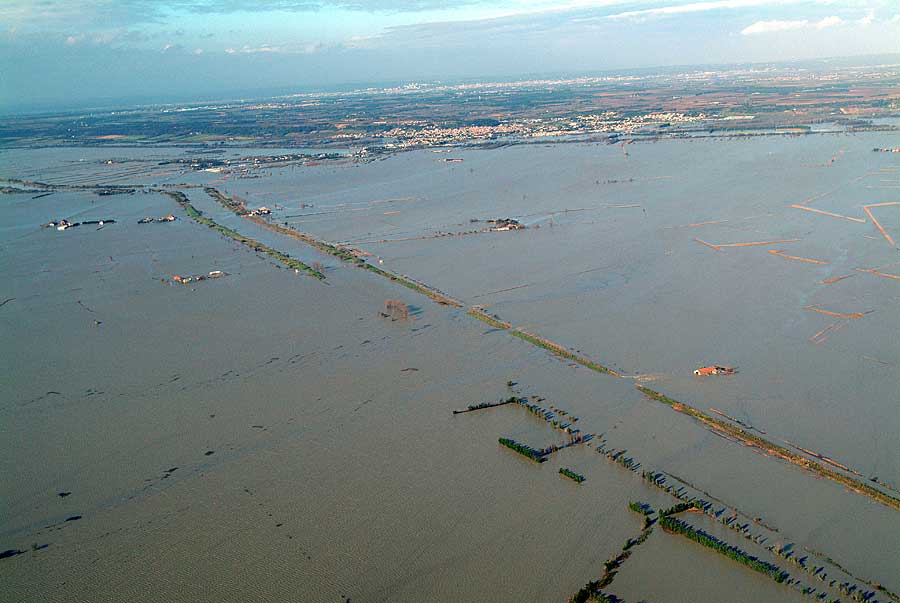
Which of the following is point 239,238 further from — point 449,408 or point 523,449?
point 523,449

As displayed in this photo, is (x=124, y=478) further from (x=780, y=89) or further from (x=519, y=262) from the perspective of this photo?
(x=780, y=89)

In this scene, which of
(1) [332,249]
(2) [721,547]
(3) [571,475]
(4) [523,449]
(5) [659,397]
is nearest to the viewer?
(2) [721,547]

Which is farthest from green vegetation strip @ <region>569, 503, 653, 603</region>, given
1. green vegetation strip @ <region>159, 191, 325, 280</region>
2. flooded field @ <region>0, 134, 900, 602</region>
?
green vegetation strip @ <region>159, 191, 325, 280</region>

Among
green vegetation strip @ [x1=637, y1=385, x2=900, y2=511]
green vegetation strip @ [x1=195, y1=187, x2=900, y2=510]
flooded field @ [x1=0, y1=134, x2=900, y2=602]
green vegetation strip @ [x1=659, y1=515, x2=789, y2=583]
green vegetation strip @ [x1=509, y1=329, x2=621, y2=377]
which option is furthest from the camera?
green vegetation strip @ [x1=509, y1=329, x2=621, y2=377]

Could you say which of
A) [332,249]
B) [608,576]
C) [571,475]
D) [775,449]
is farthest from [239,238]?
[608,576]

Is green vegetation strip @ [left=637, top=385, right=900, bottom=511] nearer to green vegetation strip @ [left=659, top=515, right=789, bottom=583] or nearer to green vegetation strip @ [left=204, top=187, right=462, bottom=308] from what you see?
green vegetation strip @ [left=659, top=515, right=789, bottom=583]

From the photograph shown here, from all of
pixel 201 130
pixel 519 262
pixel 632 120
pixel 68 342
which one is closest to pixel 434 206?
pixel 519 262

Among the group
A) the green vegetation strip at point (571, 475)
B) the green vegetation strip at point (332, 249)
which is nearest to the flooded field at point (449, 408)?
the green vegetation strip at point (571, 475)
